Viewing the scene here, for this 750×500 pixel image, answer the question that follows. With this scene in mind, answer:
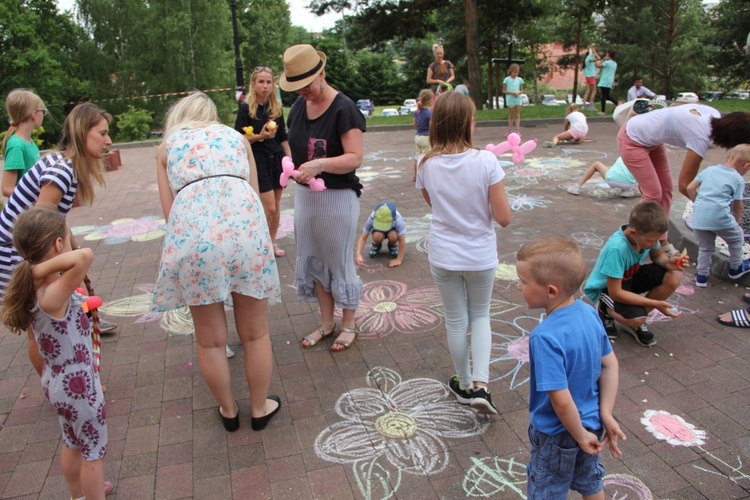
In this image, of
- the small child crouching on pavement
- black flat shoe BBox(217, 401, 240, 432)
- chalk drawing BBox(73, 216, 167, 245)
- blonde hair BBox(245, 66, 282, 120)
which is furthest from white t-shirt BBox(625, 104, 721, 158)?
chalk drawing BBox(73, 216, 167, 245)

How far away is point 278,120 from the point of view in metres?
4.43

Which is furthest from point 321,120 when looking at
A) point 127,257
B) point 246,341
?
point 127,257

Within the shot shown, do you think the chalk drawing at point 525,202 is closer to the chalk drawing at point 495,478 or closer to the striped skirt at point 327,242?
the striped skirt at point 327,242

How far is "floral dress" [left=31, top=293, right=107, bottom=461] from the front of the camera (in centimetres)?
212

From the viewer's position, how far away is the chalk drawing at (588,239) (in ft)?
17.1

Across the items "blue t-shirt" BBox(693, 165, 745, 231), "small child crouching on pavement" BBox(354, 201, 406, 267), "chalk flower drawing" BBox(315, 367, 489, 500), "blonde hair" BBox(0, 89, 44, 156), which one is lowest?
"chalk flower drawing" BBox(315, 367, 489, 500)

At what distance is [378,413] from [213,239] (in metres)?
1.24

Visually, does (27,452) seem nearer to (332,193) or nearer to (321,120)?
(332,193)

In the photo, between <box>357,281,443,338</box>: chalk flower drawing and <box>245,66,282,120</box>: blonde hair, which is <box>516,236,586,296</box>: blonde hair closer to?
<box>357,281,443,338</box>: chalk flower drawing

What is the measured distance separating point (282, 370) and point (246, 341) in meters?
0.68

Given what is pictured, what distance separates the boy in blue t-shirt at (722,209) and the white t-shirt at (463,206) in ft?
7.65

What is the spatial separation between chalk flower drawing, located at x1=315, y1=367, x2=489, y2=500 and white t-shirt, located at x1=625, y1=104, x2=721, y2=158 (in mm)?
2631

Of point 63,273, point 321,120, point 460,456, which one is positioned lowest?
point 460,456

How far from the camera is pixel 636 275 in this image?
3535mm
